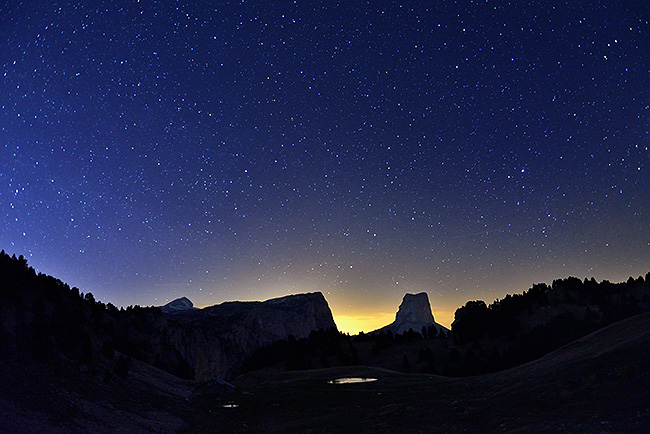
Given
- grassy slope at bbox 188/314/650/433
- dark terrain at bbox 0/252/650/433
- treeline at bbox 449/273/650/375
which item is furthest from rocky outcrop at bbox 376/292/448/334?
grassy slope at bbox 188/314/650/433

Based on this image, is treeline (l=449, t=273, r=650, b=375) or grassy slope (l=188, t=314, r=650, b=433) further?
treeline (l=449, t=273, r=650, b=375)

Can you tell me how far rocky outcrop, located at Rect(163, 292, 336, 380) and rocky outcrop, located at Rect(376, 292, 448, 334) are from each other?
52329mm

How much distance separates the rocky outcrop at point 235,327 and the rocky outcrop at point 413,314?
5233 cm

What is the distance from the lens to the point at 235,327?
8900 centimetres

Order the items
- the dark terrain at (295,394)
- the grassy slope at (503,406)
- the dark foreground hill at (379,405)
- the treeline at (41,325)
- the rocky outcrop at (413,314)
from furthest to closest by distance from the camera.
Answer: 1. the rocky outcrop at (413,314)
2. the treeline at (41,325)
3. the dark terrain at (295,394)
4. the dark foreground hill at (379,405)
5. the grassy slope at (503,406)

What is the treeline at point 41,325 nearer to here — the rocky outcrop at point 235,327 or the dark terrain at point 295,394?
the dark terrain at point 295,394

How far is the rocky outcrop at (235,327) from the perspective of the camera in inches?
2776

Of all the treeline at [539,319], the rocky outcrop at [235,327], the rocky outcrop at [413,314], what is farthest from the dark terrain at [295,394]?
the rocky outcrop at [413,314]

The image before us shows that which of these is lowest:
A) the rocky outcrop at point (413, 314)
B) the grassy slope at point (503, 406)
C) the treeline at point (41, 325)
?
the grassy slope at point (503, 406)

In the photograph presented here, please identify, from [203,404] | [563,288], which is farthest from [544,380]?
[563,288]

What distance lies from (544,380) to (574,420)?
14.7 feet

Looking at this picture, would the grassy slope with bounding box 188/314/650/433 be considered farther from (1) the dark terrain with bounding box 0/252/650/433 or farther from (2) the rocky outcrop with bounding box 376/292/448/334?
(2) the rocky outcrop with bounding box 376/292/448/334

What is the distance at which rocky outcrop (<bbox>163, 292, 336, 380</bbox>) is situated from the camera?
70.5m

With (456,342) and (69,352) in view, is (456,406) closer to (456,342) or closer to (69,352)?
(69,352)
